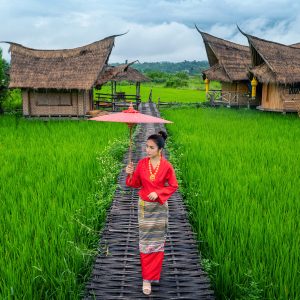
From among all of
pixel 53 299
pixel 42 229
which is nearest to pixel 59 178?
pixel 42 229

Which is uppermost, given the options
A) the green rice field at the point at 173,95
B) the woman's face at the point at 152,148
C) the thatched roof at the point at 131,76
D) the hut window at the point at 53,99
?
the thatched roof at the point at 131,76

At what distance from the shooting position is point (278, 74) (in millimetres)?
14758

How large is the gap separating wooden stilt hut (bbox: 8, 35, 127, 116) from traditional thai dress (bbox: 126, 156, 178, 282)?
1160 centimetres

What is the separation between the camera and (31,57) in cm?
1528

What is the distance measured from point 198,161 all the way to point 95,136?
13.1 feet

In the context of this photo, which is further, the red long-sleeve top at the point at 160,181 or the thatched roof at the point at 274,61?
the thatched roof at the point at 274,61

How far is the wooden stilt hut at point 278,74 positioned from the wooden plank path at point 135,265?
41.6 feet

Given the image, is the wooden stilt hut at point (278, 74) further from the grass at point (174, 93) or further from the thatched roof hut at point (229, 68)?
the grass at point (174, 93)

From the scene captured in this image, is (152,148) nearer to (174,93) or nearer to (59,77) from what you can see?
(59,77)

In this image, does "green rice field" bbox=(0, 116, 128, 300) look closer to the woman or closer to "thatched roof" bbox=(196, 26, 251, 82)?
the woman

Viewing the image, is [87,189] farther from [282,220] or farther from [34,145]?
[34,145]

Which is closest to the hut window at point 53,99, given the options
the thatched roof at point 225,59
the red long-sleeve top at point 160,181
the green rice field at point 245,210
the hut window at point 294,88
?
the green rice field at point 245,210

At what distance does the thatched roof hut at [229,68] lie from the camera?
1920 cm

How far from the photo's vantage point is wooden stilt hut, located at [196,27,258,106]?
19.2m
